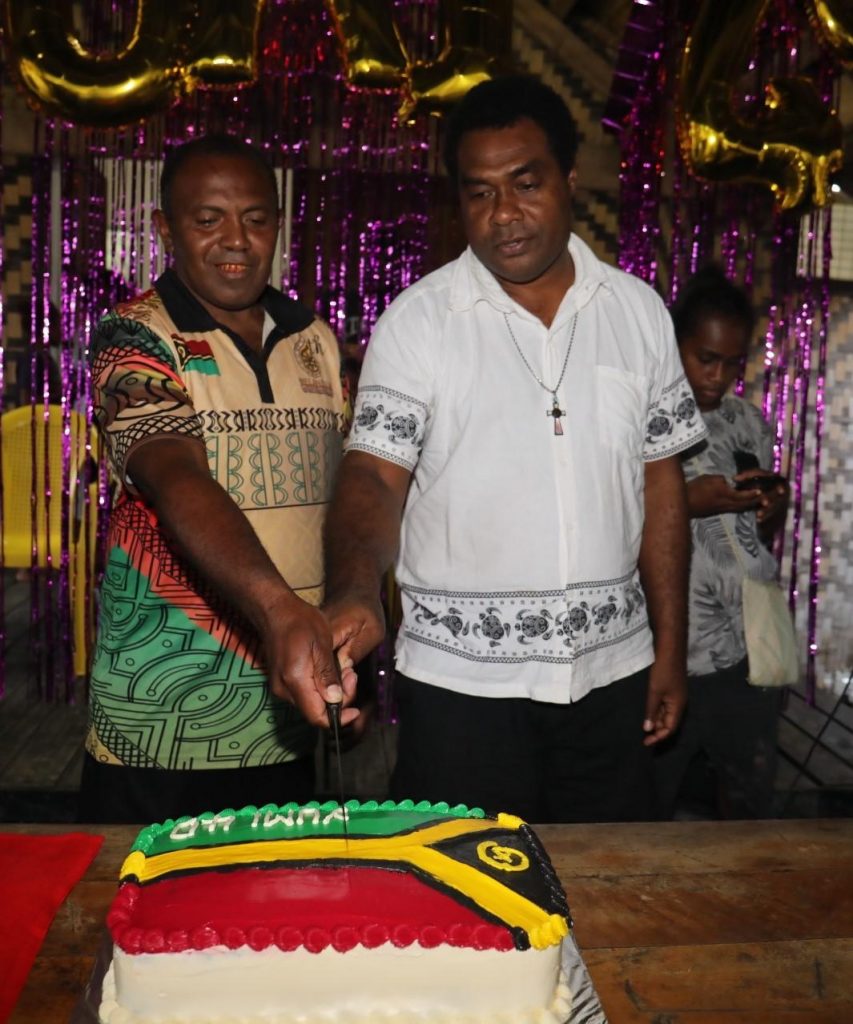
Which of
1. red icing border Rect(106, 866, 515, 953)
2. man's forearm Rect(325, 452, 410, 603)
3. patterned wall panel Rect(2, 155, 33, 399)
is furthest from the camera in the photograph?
patterned wall panel Rect(2, 155, 33, 399)

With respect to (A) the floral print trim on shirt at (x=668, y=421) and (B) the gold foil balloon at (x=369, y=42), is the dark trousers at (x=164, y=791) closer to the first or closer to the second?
(A) the floral print trim on shirt at (x=668, y=421)

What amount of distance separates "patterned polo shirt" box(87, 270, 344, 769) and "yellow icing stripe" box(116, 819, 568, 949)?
0.54 meters

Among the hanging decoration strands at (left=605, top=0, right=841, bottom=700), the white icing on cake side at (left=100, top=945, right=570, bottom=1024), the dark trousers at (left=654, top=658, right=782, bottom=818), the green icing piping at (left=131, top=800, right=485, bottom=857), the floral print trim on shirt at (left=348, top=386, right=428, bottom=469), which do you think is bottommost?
the dark trousers at (left=654, top=658, right=782, bottom=818)

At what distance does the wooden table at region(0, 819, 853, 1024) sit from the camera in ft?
3.59

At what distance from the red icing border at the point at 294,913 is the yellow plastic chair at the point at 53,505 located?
10.6 feet

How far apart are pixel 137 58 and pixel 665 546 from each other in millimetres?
2155

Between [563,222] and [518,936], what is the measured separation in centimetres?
120

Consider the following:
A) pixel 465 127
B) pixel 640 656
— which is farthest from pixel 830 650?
pixel 465 127

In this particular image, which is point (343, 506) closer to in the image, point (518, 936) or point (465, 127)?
point (465, 127)

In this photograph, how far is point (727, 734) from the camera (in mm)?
2600

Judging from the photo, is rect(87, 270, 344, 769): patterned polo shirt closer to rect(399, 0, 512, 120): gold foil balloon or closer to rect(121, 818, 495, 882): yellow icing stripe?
rect(121, 818, 495, 882): yellow icing stripe

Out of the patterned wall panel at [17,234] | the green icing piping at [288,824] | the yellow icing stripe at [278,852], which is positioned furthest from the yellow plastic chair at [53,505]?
the yellow icing stripe at [278,852]

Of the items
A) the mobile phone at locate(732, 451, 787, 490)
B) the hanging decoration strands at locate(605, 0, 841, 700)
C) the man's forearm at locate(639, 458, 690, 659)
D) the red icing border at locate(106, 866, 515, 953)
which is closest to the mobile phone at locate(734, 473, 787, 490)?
the mobile phone at locate(732, 451, 787, 490)

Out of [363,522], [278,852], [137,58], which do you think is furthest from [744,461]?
[137,58]
